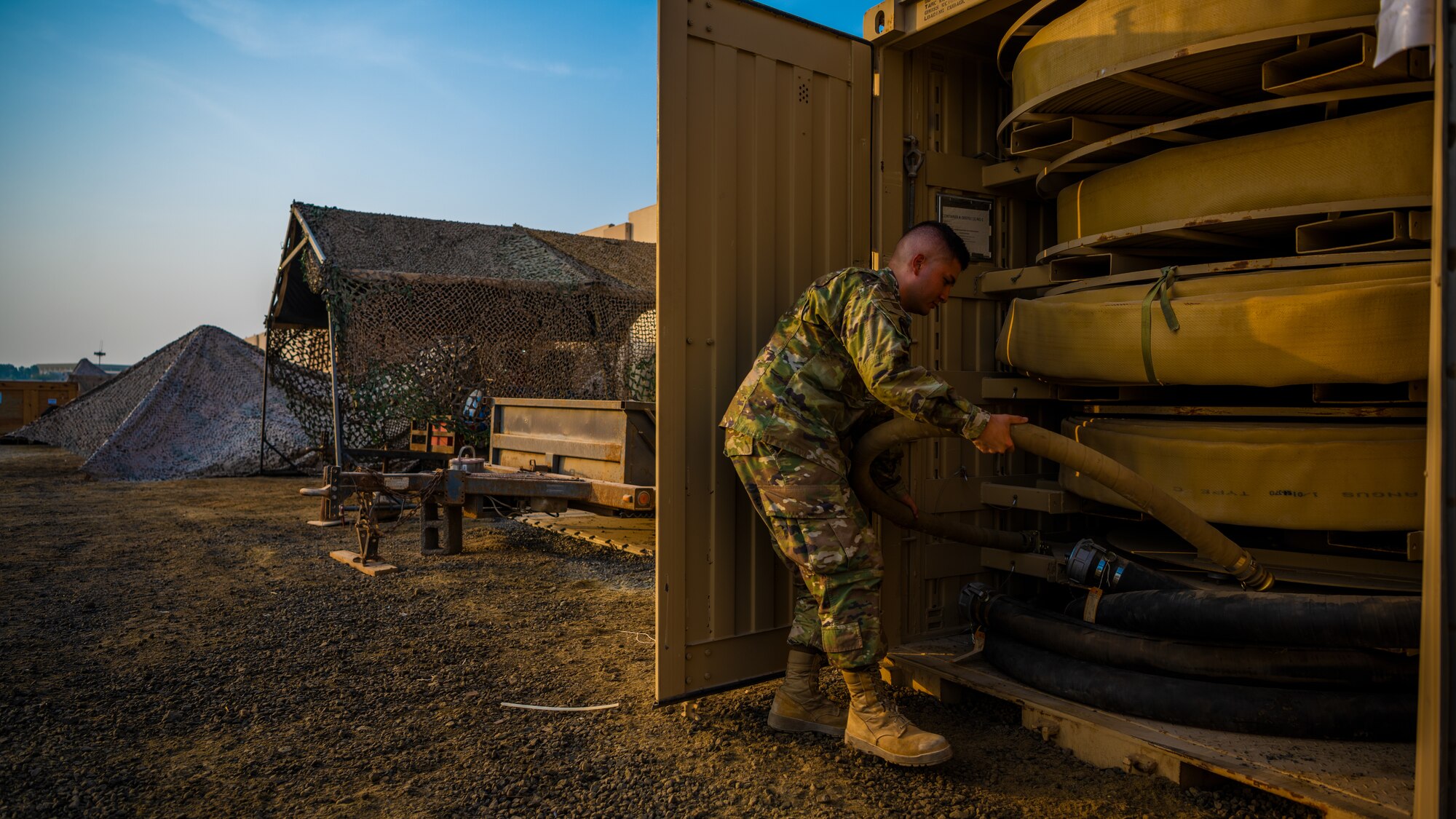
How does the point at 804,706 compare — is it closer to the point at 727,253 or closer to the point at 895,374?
the point at 895,374

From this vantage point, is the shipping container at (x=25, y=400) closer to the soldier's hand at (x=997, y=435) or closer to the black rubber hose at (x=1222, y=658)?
the black rubber hose at (x=1222, y=658)

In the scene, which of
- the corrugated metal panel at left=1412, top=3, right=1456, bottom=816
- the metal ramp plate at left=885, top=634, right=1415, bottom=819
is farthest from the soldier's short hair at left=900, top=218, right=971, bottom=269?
the metal ramp plate at left=885, top=634, right=1415, bottom=819

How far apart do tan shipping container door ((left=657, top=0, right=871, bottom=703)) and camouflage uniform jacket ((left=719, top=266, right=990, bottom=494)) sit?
267mm

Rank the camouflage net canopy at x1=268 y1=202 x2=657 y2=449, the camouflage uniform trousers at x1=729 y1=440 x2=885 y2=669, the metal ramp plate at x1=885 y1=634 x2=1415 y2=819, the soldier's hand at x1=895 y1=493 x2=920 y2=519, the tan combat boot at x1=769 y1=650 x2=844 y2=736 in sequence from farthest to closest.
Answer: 1. the camouflage net canopy at x1=268 y1=202 x2=657 y2=449
2. the soldier's hand at x1=895 y1=493 x2=920 y2=519
3. the tan combat boot at x1=769 y1=650 x2=844 y2=736
4. the camouflage uniform trousers at x1=729 y1=440 x2=885 y2=669
5. the metal ramp plate at x1=885 y1=634 x2=1415 y2=819

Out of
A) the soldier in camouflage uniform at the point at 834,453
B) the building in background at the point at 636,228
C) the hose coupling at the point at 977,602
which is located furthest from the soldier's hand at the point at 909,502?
the building in background at the point at 636,228

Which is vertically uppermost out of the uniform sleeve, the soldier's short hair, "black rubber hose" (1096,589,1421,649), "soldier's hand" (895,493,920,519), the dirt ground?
the soldier's short hair

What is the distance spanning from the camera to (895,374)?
303cm

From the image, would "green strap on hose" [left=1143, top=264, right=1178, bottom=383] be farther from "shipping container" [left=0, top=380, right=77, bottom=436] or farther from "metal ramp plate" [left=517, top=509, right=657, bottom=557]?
"shipping container" [left=0, top=380, right=77, bottom=436]

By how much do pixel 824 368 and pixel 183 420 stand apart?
46.2 ft

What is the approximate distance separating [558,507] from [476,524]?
280 centimetres

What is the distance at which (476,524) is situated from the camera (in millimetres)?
9180

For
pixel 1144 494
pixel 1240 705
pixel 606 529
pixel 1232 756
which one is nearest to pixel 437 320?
pixel 606 529

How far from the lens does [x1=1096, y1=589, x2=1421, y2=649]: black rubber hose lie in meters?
2.88

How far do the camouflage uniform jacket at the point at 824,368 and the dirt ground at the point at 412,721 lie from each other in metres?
1.15
